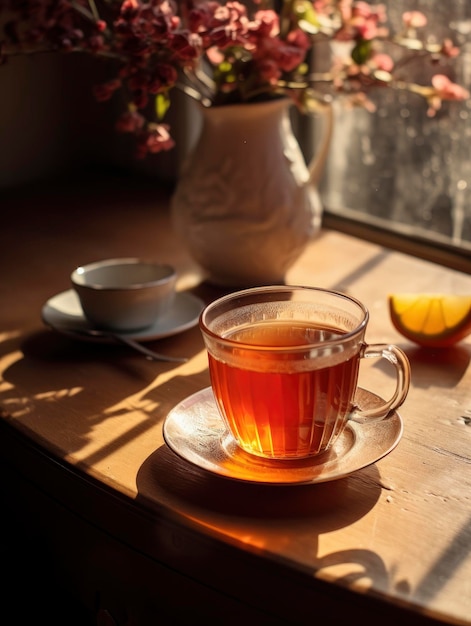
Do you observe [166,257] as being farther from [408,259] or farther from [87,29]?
[87,29]

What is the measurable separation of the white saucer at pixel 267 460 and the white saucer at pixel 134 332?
0.22 m

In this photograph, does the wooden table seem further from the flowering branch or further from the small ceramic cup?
the flowering branch

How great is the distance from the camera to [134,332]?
1.09 meters

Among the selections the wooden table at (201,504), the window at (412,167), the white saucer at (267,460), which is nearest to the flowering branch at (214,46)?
the window at (412,167)

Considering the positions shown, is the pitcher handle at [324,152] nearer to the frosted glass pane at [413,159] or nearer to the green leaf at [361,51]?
the green leaf at [361,51]

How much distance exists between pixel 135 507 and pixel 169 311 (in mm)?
410

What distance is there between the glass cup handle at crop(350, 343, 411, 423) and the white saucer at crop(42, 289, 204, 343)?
33 cm

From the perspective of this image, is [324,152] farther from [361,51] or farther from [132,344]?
[132,344]

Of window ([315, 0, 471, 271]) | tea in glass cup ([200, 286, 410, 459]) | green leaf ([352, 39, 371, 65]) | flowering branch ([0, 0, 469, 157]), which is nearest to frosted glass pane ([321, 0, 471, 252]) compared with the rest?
window ([315, 0, 471, 271])

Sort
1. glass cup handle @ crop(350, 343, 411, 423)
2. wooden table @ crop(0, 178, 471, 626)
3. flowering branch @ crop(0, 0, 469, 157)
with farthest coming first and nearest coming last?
flowering branch @ crop(0, 0, 469, 157) < glass cup handle @ crop(350, 343, 411, 423) < wooden table @ crop(0, 178, 471, 626)

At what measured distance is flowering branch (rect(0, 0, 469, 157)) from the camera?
1.01m

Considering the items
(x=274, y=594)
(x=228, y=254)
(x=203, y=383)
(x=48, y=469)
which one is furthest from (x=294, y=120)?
(x=274, y=594)

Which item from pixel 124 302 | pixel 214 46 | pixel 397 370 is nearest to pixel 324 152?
pixel 214 46

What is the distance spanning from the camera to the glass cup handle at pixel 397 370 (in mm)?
793
